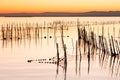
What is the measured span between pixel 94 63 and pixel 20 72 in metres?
4.75

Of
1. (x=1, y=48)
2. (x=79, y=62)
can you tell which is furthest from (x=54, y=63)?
(x=1, y=48)

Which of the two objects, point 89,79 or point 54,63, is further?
point 54,63

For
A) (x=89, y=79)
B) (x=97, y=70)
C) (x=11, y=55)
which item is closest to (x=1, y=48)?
(x=11, y=55)

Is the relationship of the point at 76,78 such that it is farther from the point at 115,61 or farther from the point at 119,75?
the point at 115,61

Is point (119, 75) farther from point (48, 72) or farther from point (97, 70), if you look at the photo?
point (48, 72)

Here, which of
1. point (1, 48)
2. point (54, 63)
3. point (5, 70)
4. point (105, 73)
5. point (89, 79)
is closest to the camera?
point (89, 79)

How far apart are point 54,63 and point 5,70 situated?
9.45 ft

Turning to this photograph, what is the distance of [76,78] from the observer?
17.0 metres

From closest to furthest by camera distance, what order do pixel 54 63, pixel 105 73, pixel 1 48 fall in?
pixel 105 73
pixel 54 63
pixel 1 48

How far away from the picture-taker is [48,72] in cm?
1881

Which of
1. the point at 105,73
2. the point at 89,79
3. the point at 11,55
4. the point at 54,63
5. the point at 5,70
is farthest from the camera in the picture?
the point at 11,55

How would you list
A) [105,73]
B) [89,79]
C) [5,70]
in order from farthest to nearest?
[5,70] → [105,73] → [89,79]

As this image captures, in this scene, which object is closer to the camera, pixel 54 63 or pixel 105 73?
pixel 105 73

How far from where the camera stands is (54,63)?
68.3 ft
